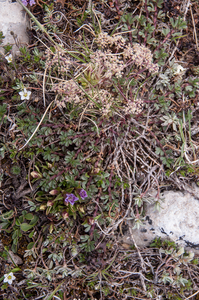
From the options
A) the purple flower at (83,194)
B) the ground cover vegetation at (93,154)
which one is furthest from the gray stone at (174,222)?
the purple flower at (83,194)

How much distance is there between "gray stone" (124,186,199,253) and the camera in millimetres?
3729

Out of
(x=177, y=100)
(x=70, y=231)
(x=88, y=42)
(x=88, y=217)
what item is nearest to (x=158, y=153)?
(x=177, y=100)

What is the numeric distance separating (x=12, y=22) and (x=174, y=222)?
14.3 feet

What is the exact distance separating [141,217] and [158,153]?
44.0 inches

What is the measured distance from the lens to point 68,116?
365 cm

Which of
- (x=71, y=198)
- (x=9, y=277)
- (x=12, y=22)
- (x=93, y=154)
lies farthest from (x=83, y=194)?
(x=12, y=22)

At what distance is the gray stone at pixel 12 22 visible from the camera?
3.79 metres

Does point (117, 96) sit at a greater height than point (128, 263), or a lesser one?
greater

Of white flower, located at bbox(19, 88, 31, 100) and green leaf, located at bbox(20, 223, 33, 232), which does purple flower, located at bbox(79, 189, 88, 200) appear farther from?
white flower, located at bbox(19, 88, 31, 100)

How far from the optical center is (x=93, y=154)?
3.74 m

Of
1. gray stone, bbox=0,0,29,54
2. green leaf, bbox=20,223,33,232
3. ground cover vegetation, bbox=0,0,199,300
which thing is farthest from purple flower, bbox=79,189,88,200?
gray stone, bbox=0,0,29,54

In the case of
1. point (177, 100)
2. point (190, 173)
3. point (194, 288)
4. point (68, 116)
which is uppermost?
point (68, 116)

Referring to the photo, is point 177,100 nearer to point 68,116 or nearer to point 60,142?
point 68,116

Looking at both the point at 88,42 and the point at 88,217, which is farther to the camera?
the point at 88,42
